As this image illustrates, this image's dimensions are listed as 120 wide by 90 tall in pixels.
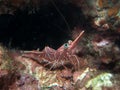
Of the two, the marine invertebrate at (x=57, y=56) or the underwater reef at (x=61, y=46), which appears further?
the marine invertebrate at (x=57, y=56)

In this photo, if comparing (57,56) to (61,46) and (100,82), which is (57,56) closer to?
(61,46)

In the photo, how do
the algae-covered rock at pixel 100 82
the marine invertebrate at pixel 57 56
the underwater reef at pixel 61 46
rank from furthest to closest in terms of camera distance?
the marine invertebrate at pixel 57 56, the underwater reef at pixel 61 46, the algae-covered rock at pixel 100 82

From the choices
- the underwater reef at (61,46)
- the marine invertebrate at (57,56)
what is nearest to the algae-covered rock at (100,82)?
the underwater reef at (61,46)

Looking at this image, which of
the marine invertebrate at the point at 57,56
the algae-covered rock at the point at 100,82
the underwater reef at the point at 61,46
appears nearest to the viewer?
the algae-covered rock at the point at 100,82

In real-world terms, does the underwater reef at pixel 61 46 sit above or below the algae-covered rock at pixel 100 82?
above

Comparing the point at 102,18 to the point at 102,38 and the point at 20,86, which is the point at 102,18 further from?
the point at 20,86

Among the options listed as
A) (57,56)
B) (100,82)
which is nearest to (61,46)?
(57,56)

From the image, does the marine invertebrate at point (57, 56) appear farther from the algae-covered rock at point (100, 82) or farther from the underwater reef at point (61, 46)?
the algae-covered rock at point (100, 82)

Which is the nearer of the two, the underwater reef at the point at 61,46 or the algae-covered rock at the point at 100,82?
the algae-covered rock at the point at 100,82

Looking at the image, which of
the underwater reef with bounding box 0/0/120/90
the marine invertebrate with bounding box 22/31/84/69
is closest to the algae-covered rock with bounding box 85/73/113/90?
the underwater reef with bounding box 0/0/120/90
